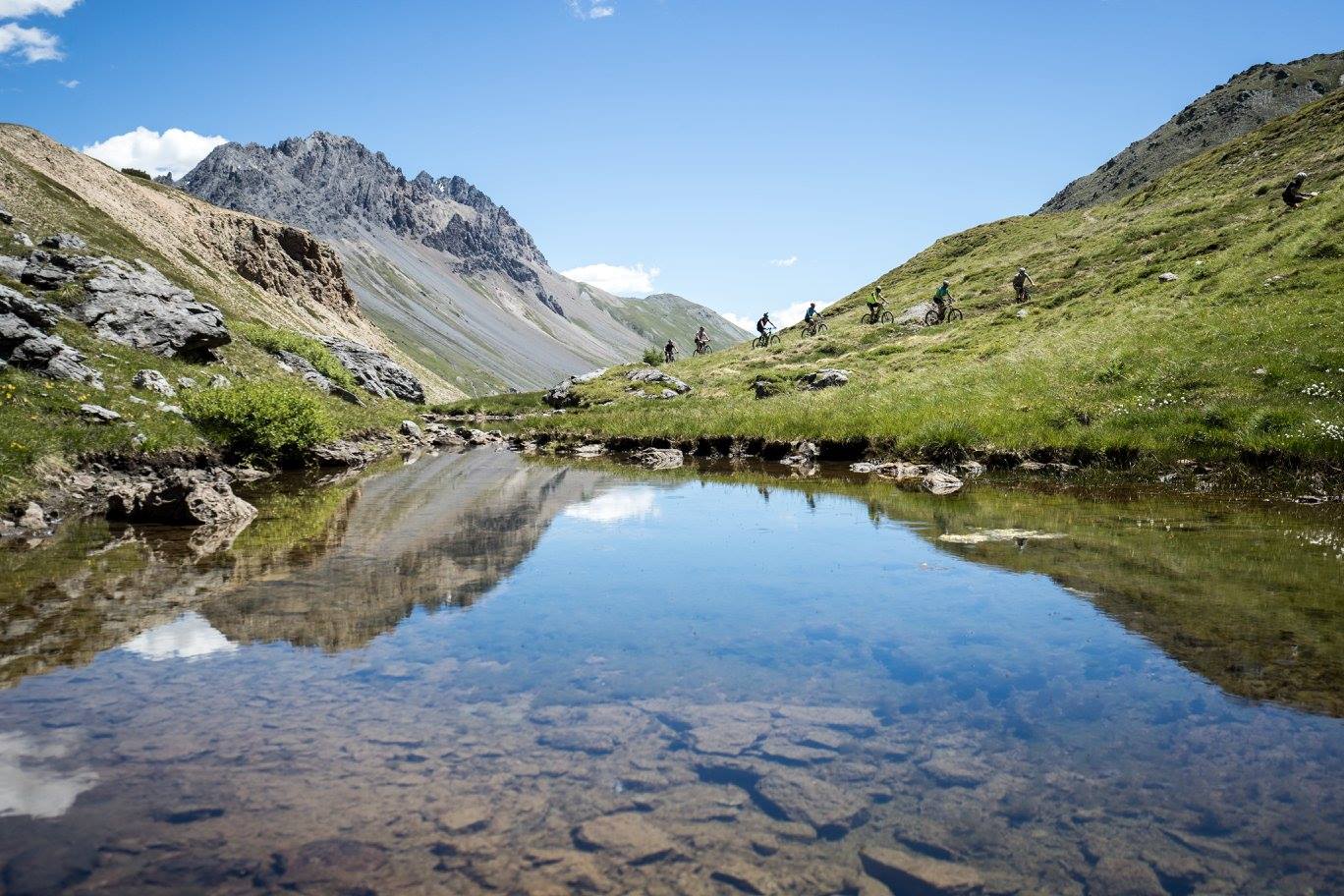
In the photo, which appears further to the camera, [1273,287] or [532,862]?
[1273,287]

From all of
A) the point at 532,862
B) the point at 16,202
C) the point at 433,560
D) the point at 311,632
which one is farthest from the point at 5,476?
the point at 16,202

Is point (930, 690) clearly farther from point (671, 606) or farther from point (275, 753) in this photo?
point (275, 753)

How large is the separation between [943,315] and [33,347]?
182 ft

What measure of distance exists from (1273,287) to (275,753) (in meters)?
42.3

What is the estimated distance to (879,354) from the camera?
179 ft

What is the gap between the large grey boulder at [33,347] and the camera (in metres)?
25.9

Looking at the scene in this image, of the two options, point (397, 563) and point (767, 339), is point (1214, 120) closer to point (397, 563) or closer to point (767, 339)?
point (767, 339)

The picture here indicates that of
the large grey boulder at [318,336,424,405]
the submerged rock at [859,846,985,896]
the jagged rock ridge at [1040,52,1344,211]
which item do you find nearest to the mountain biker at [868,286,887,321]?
the large grey boulder at [318,336,424,405]

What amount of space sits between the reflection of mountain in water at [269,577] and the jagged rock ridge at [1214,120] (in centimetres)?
11651

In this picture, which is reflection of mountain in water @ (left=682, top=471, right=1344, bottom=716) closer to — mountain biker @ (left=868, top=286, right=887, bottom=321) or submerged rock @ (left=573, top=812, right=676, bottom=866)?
submerged rock @ (left=573, top=812, right=676, bottom=866)

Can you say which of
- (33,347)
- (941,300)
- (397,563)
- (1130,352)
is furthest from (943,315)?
(33,347)

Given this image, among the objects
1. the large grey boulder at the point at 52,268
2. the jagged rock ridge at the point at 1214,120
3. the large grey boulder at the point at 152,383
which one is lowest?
the large grey boulder at the point at 152,383

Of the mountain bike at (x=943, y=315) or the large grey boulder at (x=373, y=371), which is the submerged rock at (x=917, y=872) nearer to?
the mountain bike at (x=943, y=315)

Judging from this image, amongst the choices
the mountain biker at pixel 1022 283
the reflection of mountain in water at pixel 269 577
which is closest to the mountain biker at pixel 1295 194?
the mountain biker at pixel 1022 283
